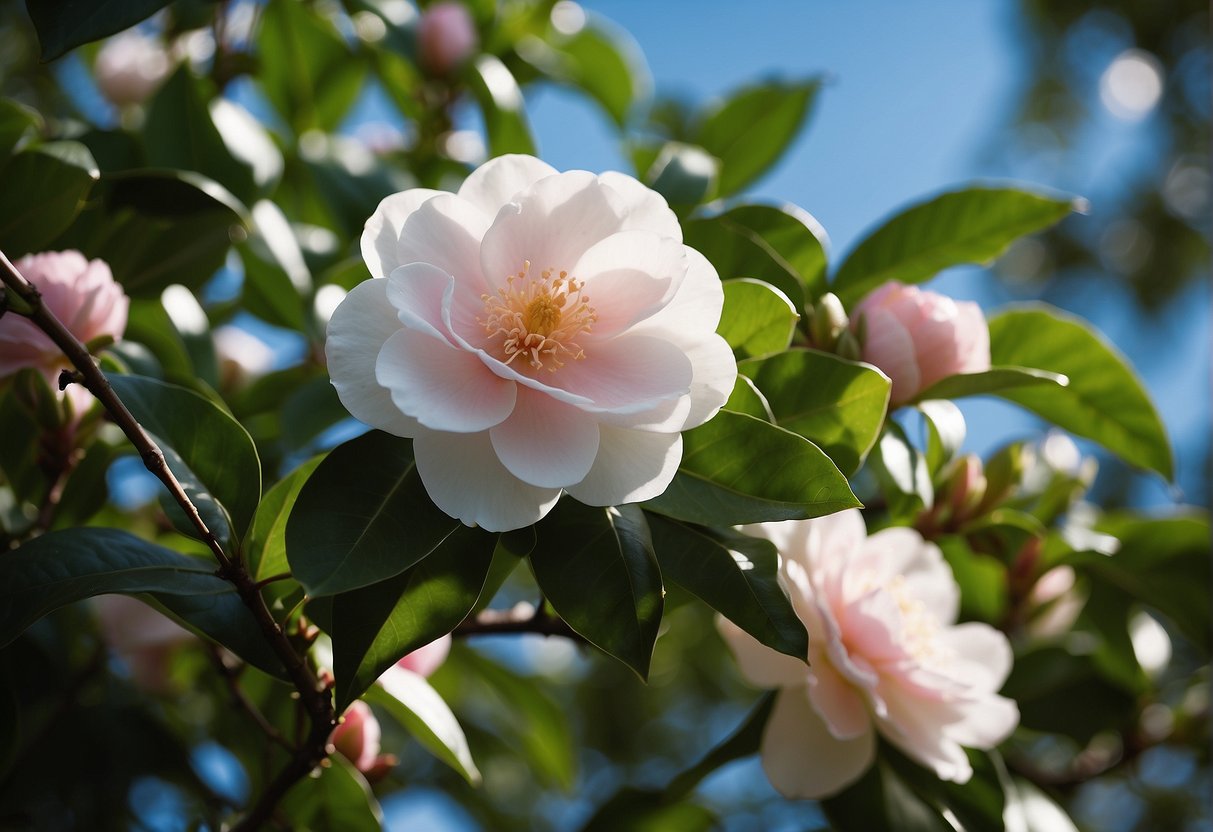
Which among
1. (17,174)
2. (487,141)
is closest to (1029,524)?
(487,141)

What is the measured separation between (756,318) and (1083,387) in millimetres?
470

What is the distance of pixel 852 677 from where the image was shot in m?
0.86

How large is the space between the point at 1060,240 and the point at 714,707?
559 cm

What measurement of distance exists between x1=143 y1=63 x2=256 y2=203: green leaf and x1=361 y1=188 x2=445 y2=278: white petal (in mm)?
545

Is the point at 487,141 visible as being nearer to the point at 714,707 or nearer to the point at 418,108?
the point at 418,108

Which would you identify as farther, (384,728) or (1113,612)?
(384,728)

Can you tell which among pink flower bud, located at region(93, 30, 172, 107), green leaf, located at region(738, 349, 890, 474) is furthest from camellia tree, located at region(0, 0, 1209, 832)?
pink flower bud, located at region(93, 30, 172, 107)

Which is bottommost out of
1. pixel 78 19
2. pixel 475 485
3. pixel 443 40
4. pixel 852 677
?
pixel 852 677

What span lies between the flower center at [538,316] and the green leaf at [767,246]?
23 cm

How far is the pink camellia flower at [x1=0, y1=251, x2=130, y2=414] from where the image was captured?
0.86m

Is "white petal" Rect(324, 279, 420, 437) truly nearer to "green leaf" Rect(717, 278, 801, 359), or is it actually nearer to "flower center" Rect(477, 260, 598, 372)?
"flower center" Rect(477, 260, 598, 372)

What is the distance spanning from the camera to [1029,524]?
108cm

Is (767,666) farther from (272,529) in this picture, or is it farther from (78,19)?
(78,19)

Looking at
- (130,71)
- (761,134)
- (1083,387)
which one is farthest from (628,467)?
(130,71)
